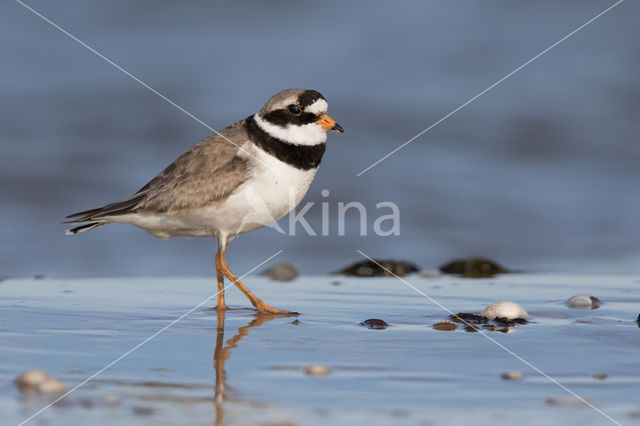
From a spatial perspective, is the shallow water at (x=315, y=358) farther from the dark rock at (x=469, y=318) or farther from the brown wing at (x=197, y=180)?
the brown wing at (x=197, y=180)

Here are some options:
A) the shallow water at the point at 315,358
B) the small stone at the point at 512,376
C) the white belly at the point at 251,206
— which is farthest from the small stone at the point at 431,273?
the small stone at the point at 512,376

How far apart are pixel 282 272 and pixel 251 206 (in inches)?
73.2

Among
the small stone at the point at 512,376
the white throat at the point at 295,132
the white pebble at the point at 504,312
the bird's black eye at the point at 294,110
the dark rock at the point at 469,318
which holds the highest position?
the bird's black eye at the point at 294,110

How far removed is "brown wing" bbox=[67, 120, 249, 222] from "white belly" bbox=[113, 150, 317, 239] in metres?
0.06

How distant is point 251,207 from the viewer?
545cm

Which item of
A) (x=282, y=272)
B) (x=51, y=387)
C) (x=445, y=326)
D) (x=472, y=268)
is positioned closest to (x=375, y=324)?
(x=445, y=326)

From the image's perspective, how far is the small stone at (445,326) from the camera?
4.69 m

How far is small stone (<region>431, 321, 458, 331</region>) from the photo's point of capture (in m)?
4.69

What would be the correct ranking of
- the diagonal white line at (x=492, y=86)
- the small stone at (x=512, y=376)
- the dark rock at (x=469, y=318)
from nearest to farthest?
1. the small stone at (x=512, y=376)
2. the dark rock at (x=469, y=318)
3. the diagonal white line at (x=492, y=86)

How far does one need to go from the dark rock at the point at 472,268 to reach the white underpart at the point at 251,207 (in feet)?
7.46

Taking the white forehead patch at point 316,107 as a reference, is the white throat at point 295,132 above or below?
below

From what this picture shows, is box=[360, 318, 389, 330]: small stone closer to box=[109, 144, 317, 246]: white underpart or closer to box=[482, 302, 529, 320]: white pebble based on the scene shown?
box=[482, 302, 529, 320]: white pebble

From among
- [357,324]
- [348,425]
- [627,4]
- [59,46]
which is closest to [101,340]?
[357,324]

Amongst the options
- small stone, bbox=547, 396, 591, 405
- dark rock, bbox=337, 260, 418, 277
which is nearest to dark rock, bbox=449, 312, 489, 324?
small stone, bbox=547, 396, 591, 405
